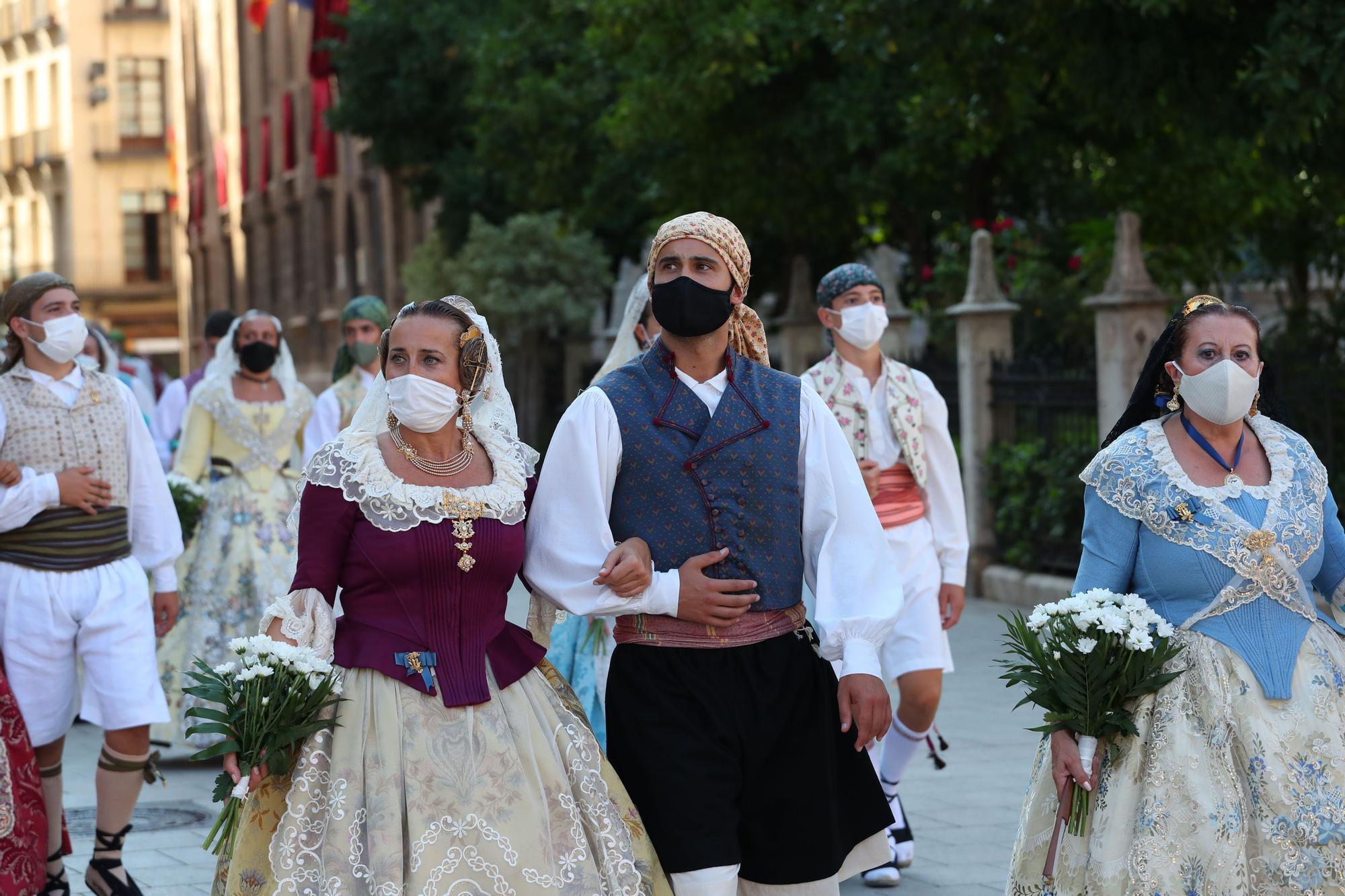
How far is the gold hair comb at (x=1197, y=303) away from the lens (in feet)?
16.5

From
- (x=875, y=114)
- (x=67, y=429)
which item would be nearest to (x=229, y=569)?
(x=67, y=429)

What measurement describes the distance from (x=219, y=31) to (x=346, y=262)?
745 inches

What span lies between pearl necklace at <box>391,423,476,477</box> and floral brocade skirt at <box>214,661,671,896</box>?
1.81ft

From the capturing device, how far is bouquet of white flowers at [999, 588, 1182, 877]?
15.4 ft

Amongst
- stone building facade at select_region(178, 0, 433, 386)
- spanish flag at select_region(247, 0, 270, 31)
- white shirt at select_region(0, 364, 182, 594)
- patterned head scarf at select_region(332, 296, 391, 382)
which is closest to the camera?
white shirt at select_region(0, 364, 182, 594)

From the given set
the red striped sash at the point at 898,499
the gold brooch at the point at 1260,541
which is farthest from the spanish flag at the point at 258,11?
the gold brooch at the point at 1260,541

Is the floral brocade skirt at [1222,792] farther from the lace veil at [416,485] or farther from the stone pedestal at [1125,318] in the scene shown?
the stone pedestal at [1125,318]

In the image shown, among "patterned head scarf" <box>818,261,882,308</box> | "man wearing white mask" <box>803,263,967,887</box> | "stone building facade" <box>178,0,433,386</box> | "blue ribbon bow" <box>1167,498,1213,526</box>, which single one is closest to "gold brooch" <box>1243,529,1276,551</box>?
"blue ribbon bow" <box>1167,498,1213,526</box>

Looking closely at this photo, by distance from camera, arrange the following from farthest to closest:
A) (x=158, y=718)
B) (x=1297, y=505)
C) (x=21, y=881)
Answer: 1. (x=158, y=718)
2. (x=21, y=881)
3. (x=1297, y=505)

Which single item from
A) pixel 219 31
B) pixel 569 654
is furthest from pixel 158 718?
pixel 219 31

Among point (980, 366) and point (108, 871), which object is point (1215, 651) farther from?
point (980, 366)

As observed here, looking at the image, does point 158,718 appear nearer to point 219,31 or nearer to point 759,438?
point 759,438

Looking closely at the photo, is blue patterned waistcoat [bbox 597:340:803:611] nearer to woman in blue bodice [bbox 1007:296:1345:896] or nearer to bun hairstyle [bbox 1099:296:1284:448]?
woman in blue bodice [bbox 1007:296:1345:896]

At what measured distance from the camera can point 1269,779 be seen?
4.67 meters
